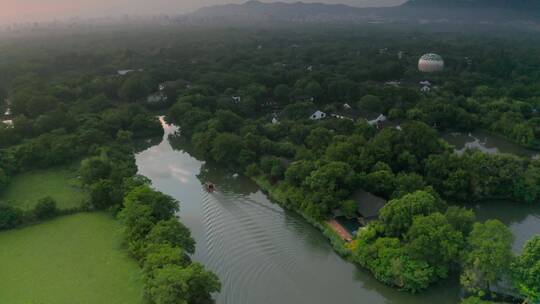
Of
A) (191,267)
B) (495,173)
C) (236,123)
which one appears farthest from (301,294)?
(236,123)

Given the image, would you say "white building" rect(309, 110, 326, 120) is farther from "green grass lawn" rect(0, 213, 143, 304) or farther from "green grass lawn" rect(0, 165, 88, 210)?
"green grass lawn" rect(0, 213, 143, 304)

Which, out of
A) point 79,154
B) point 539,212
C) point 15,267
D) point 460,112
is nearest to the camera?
point 15,267

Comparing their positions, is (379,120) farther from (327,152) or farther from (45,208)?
(45,208)

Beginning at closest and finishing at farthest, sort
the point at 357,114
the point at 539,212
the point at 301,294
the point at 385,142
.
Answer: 1. the point at 301,294
2. the point at 539,212
3. the point at 385,142
4. the point at 357,114

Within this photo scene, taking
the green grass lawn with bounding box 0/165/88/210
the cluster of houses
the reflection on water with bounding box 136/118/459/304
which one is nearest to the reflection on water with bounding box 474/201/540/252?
the reflection on water with bounding box 136/118/459/304

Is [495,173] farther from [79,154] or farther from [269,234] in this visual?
[79,154]

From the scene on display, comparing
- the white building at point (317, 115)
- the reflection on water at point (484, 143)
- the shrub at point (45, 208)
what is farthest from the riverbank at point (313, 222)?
the reflection on water at point (484, 143)
